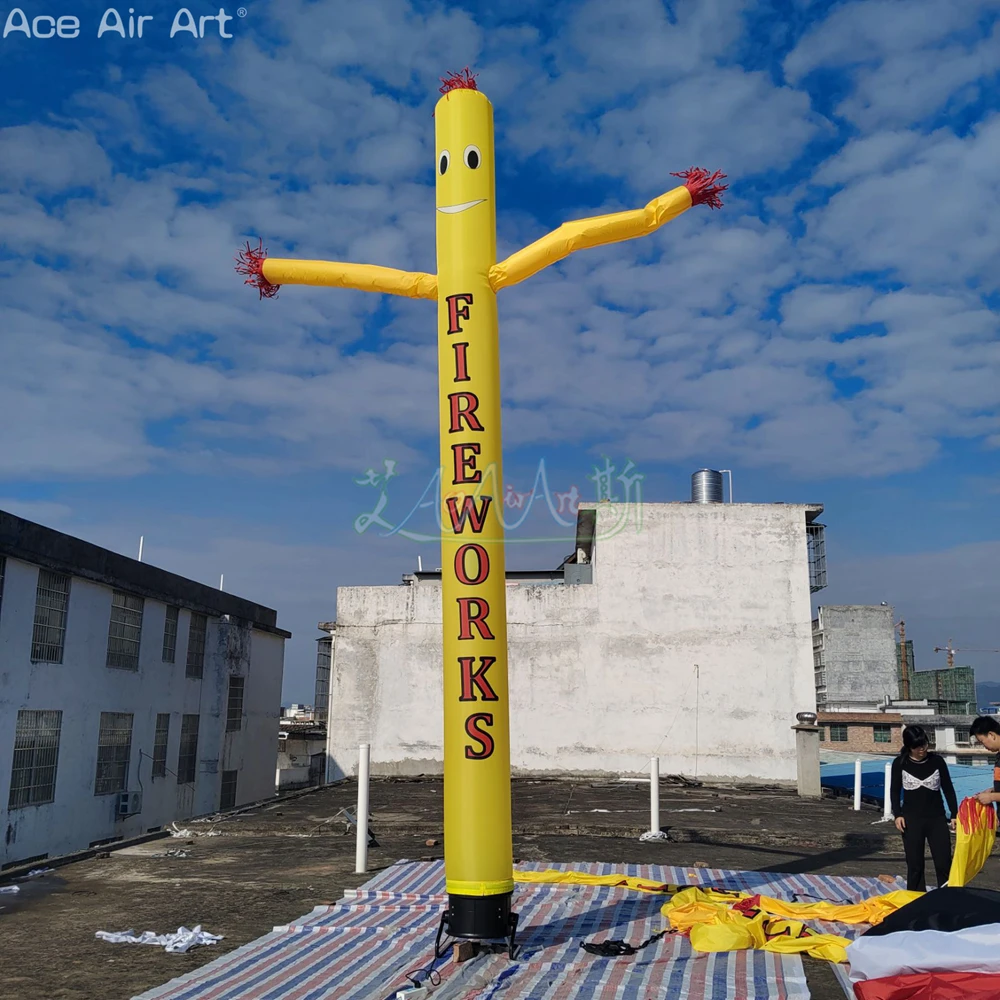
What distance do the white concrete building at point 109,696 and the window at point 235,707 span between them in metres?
0.06

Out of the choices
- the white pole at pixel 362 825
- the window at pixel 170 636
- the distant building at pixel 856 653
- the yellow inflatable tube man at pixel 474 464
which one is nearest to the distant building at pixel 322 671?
the window at pixel 170 636

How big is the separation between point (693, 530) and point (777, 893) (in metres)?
18.5

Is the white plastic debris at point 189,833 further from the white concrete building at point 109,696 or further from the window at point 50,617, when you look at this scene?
the window at point 50,617

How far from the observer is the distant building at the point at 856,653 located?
5988 cm


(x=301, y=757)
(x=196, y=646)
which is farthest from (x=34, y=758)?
(x=301, y=757)

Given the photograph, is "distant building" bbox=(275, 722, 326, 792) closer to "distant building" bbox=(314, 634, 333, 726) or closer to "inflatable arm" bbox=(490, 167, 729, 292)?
"distant building" bbox=(314, 634, 333, 726)

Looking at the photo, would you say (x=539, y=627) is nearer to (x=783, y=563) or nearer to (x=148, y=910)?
(x=783, y=563)

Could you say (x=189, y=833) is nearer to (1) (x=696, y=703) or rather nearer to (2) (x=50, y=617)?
(2) (x=50, y=617)

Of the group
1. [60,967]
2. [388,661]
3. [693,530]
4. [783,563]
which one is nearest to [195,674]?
[388,661]

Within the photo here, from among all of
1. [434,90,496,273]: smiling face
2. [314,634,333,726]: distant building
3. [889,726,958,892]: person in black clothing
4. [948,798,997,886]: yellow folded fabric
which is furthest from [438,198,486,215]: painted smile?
[314,634,333,726]: distant building

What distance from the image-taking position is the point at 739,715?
2680 cm

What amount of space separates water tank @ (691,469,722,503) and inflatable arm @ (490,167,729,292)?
2293cm

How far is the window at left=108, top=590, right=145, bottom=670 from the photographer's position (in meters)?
21.3

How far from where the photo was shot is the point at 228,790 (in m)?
28.3
